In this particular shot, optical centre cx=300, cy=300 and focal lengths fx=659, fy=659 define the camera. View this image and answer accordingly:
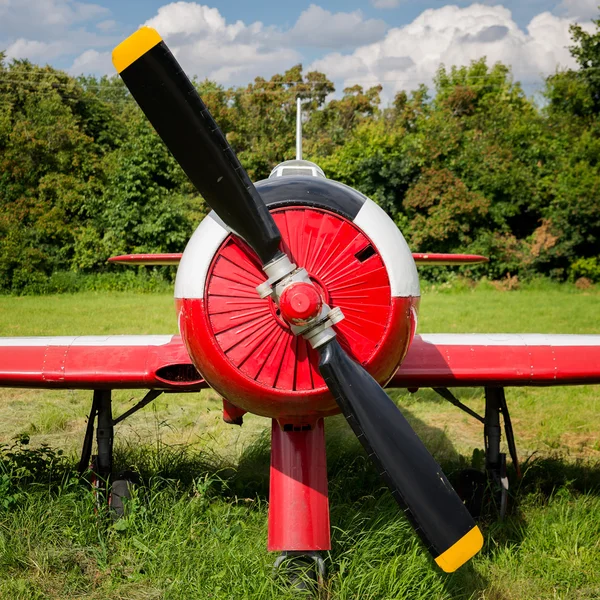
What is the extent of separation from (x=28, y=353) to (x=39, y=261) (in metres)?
19.4

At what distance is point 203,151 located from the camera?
281 centimetres

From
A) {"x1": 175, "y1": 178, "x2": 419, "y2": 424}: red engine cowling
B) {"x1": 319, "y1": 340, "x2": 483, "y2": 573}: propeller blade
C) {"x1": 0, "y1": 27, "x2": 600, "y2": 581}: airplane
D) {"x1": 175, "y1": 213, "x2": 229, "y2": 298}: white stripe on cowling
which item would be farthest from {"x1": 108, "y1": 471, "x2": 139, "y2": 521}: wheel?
{"x1": 319, "y1": 340, "x2": 483, "y2": 573}: propeller blade

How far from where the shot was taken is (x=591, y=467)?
5418mm

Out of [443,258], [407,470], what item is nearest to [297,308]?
[407,470]

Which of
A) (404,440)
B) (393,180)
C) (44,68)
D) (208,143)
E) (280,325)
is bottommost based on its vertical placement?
(404,440)

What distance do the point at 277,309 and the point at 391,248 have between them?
609mm

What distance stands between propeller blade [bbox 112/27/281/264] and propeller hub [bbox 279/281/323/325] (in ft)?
0.62

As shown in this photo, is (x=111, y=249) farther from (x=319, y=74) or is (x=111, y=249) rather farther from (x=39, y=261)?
(x=319, y=74)

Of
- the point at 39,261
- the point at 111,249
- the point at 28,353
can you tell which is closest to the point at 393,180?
the point at 111,249

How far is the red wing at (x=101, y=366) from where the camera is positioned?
13.1ft

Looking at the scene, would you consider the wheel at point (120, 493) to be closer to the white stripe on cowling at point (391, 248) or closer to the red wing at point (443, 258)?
the white stripe on cowling at point (391, 248)

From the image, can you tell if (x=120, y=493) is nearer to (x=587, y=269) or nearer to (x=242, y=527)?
(x=242, y=527)

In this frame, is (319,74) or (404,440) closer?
(404,440)

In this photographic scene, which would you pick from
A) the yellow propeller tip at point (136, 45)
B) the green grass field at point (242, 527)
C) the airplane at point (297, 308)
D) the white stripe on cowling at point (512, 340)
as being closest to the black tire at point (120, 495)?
the green grass field at point (242, 527)
